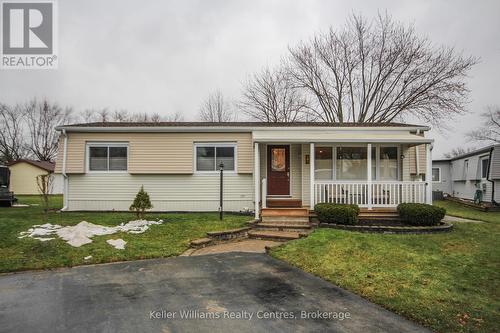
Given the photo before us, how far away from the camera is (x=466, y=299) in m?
4.29

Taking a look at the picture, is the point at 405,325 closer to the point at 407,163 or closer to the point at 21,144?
the point at 407,163

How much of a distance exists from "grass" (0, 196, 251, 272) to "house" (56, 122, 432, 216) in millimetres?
1832

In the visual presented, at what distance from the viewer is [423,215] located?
886 centimetres

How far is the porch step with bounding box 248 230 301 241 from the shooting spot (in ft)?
26.6

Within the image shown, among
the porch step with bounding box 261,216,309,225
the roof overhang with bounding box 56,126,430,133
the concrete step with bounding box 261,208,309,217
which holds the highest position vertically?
the roof overhang with bounding box 56,126,430,133

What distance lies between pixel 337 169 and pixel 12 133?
4369 cm

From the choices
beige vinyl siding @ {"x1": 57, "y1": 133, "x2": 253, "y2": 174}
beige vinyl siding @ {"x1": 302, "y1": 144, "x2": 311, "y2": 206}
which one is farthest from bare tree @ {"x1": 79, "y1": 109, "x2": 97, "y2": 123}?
beige vinyl siding @ {"x1": 302, "y1": 144, "x2": 311, "y2": 206}

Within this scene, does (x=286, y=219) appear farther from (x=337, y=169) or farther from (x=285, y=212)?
(x=337, y=169)

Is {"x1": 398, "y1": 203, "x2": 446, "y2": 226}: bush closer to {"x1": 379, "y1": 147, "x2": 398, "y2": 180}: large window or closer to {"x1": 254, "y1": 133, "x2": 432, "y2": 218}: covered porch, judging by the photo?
{"x1": 254, "y1": 133, "x2": 432, "y2": 218}: covered porch

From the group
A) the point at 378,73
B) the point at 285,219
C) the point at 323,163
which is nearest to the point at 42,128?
the point at 378,73

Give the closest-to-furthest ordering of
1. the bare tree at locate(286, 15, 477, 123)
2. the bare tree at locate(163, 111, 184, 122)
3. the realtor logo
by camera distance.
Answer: the realtor logo
the bare tree at locate(286, 15, 477, 123)
the bare tree at locate(163, 111, 184, 122)

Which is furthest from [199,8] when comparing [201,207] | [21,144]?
[21,144]

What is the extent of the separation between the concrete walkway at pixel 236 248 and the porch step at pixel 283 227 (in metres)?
0.85

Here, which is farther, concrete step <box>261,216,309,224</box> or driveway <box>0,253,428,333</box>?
concrete step <box>261,216,309,224</box>
